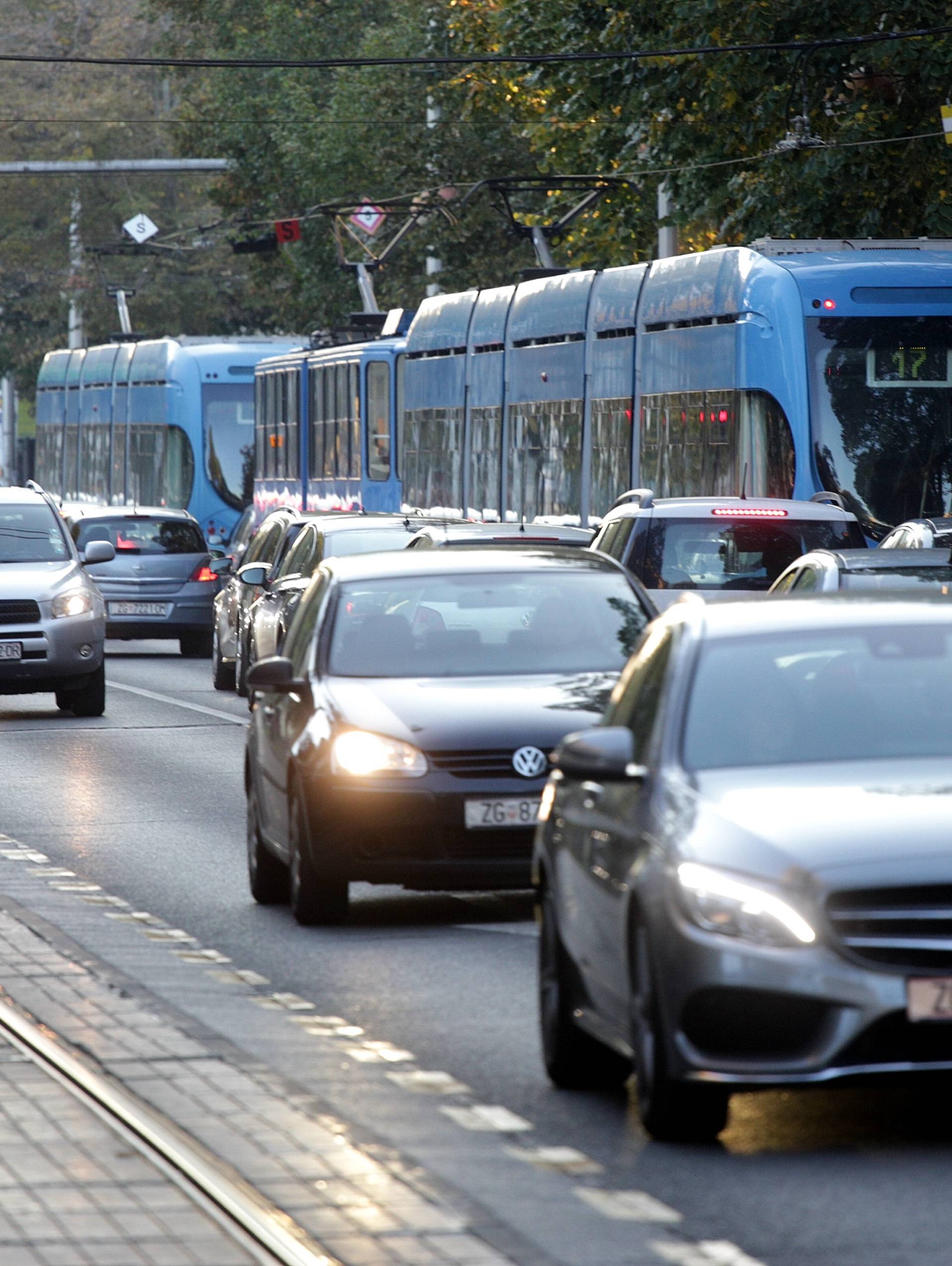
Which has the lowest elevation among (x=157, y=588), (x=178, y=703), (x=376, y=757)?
(x=178, y=703)

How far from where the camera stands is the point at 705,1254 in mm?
5883

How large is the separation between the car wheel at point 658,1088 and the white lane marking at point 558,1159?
20cm

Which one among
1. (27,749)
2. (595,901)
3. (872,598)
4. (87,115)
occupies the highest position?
(87,115)

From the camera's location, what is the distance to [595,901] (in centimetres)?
739

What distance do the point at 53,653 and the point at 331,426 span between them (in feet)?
60.4

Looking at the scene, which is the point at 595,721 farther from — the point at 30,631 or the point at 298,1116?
the point at 30,631

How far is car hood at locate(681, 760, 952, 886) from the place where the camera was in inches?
264

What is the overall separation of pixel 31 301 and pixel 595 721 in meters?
73.8

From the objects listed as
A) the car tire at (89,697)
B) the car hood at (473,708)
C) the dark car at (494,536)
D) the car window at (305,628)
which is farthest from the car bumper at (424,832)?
the car tire at (89,697)

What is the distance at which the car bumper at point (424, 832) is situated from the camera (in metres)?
10.8

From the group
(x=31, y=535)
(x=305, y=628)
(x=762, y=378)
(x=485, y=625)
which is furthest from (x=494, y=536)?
(x=31, y=535)

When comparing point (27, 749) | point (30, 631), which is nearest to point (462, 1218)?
point (27, 749)

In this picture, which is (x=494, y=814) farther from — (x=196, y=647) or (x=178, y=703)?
(x=196, y=647)

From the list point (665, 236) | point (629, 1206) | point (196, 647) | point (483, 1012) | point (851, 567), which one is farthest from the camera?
point (665, 236)
